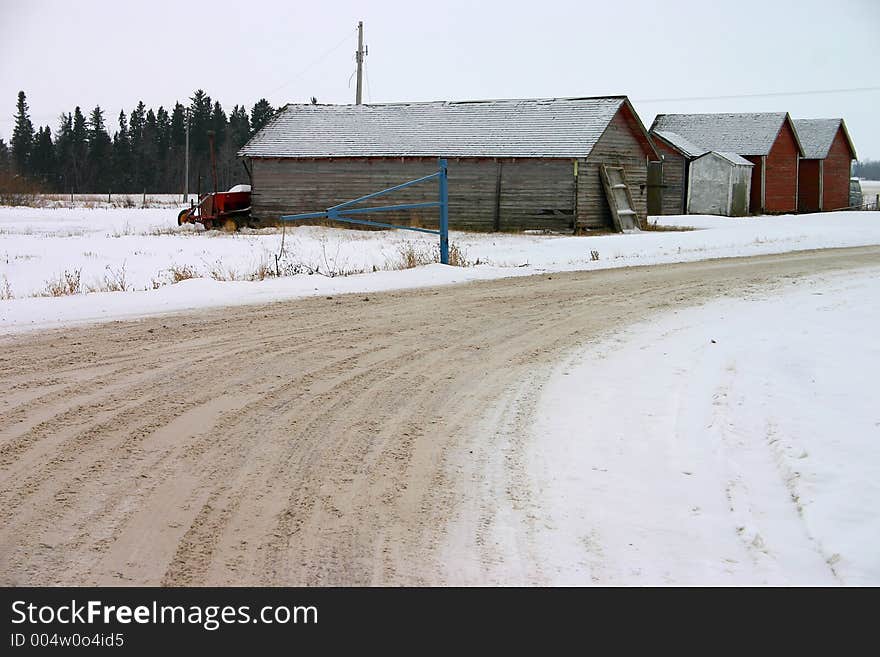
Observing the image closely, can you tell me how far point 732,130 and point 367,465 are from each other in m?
47.9

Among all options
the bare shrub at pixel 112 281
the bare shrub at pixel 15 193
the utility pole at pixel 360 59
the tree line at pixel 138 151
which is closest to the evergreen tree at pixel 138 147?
the tree line at pixel 138 151

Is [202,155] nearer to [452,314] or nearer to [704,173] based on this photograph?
[704,173]

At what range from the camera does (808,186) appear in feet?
174

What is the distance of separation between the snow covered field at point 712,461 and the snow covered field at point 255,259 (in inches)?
213

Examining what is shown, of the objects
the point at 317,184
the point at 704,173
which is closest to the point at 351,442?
the point at 317,184

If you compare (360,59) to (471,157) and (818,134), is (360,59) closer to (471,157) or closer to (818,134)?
(471,157)

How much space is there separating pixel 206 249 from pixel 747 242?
1352 centimetres

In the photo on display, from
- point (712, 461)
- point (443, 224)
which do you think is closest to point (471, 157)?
point (443, 224)

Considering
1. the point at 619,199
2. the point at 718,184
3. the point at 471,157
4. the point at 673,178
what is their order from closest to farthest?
the point at 471,157
the point at 619,199
the point at 718,184
the point at 673,178

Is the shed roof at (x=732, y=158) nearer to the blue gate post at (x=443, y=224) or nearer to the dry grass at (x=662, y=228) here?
the dry grass at (x=662, y=228)

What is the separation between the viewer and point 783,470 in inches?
213

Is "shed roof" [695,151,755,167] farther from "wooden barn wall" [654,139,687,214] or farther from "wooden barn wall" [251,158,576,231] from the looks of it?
"wooden barn wall" [251,158,576,231]

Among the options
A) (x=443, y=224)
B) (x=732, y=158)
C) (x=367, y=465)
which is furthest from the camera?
(x=732, y=158)

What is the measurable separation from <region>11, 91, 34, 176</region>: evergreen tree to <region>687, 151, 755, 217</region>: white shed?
292 feet
